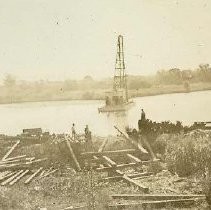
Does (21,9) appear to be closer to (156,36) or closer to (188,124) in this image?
(156,36)

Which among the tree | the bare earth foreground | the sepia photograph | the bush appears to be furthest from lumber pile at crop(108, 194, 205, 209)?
the tree

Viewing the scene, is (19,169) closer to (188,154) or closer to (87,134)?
(87,134)

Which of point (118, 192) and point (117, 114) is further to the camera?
point (117, 114)

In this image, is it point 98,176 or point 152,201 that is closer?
point 152,201

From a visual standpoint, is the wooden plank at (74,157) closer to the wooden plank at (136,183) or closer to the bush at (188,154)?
the wooden plank at (136,183)

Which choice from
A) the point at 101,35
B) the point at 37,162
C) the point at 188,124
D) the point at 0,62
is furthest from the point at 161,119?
the point at 0,62

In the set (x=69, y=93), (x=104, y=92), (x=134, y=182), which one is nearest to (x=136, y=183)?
(x=134, y=182)
